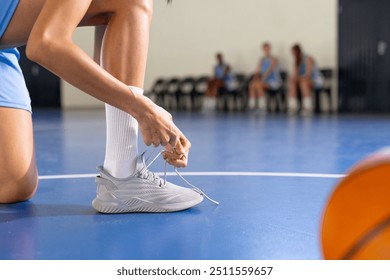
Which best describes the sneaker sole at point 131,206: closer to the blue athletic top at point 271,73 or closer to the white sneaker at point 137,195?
the white sneaker at point 137,195

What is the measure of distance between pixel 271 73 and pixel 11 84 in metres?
7.61

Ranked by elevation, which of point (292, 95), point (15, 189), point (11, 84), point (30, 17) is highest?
point (30, 17)

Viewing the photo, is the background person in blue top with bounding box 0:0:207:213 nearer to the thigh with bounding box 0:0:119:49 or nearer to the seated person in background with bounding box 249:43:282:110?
the thigh with bounding box 0:0:119:49

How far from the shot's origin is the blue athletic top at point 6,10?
137cm

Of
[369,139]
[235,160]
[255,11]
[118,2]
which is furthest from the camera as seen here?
[255,11]

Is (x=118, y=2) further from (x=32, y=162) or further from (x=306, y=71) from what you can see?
(x=306, y=71)

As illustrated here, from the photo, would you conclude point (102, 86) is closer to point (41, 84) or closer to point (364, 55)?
point (364, 55)

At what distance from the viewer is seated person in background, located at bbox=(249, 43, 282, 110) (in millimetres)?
8969

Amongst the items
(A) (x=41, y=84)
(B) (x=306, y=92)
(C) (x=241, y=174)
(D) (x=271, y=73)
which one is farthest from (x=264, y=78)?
(C) (x=241, y=174)

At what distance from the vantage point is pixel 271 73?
9.00 metres

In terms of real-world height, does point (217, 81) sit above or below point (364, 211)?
below

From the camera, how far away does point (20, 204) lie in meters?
1.60

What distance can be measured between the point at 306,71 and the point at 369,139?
16.0 feet
